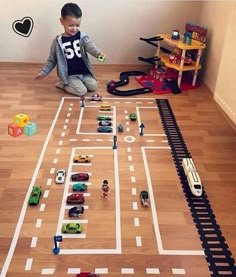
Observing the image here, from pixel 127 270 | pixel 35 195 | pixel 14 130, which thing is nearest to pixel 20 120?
pixel 14 130

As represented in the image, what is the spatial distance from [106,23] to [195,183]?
5.07 ft

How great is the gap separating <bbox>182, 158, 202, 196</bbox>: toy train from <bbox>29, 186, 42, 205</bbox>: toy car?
1.71 ft

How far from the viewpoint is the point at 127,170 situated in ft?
4.03

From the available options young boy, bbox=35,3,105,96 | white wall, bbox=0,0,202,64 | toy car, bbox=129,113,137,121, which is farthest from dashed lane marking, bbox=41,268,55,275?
white wall, bbox=0,0,202,64

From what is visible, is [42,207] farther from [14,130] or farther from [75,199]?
[14,130]

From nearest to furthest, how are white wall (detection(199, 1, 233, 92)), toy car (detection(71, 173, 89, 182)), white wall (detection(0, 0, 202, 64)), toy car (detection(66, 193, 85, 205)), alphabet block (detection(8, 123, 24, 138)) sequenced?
toy car (detection(66, 193, 85, 205)) < toy car (detection(71, 173, 89, 182)) < alphabet block (detection(8, 123, 24, 138)) < white wall (detection(199, 1, 233, 92)) < white wall (detection(0, 0, 202, 64))

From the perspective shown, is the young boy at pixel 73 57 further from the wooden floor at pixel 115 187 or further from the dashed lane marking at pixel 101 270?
the dashed lane marking at pixel 101 270

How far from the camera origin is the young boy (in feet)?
6.02

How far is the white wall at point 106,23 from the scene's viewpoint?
2197 mm

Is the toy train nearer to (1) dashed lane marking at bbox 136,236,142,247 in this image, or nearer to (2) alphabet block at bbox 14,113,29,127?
(1) dashed lane marking at bbox 136,236,142,247

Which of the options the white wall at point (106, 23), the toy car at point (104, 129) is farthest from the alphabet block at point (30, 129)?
the white wall at point (106, 23)

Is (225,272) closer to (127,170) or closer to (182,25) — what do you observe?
(127,170)

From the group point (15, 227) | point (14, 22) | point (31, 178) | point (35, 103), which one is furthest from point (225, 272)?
point (14, 22)

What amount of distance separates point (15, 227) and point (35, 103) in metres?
0.92
